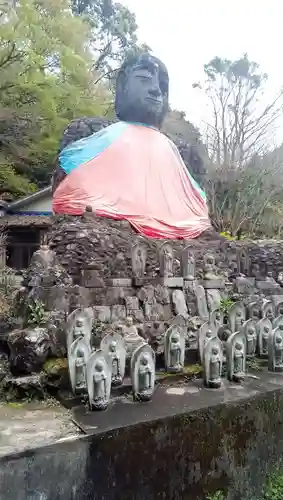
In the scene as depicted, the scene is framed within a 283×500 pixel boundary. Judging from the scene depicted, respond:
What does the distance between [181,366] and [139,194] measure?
12.6 ft

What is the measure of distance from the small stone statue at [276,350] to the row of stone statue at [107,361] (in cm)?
115

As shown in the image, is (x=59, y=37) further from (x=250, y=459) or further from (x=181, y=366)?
(x=250, y=459)

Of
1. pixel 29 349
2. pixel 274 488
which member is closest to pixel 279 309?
pixel 274 488

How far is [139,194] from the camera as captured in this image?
7.69 m

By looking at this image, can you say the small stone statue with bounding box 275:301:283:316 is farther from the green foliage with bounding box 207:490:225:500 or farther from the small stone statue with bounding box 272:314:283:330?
the green foliage with bounding box 207:490:225:500

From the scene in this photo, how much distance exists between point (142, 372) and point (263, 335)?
7.46ft

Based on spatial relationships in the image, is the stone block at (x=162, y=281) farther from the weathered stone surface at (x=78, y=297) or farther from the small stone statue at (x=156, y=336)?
the weathered stone surface at (x=78, y=297)

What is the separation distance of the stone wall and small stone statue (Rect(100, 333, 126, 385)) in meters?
0.84

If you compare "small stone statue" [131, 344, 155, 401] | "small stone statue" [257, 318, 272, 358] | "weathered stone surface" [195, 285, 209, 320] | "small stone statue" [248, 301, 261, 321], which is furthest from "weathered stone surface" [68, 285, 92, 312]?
"small stone statue" [248, 301, 261, 321]

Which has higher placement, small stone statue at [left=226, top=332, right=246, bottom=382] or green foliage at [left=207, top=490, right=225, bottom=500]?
small stone statue at [left=226, top=332, right=246, bottom=382]

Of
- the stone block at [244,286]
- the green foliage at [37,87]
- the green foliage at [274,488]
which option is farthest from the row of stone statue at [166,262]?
the green foliage at [37,87]

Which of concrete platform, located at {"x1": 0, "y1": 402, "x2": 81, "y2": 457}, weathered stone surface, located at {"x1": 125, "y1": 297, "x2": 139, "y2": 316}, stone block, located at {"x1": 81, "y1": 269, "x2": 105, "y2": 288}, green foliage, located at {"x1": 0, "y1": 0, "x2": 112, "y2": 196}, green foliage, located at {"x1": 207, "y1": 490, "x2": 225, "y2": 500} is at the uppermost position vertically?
green foliage, located at {"x1": 0, "y1": 0, "x2": 112, "y2": 196}

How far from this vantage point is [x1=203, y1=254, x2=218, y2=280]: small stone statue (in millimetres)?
6555

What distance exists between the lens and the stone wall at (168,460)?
296 cm
